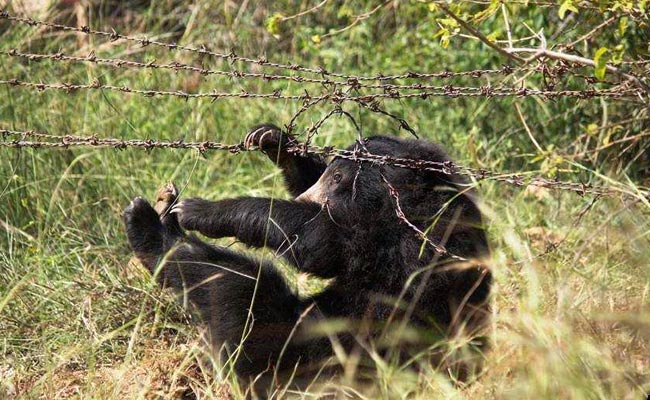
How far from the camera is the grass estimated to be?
3.96 meters

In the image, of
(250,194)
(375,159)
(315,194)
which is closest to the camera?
(375,159)

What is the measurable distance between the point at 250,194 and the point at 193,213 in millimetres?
1579

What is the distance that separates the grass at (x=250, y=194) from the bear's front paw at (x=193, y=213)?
1.06ft

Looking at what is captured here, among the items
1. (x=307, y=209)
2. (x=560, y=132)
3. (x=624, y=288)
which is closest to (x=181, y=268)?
(x=307, y=209)

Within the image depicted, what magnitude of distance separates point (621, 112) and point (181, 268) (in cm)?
409

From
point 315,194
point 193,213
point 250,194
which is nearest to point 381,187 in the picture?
point 315,194

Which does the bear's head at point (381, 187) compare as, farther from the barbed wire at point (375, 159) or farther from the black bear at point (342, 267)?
the barbed wire at point (375, 159)

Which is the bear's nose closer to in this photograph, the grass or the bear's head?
the bear's head

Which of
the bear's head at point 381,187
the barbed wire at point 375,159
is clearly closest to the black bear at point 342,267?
the bear's head at point 381,187

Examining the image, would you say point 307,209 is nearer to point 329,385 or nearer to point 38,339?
point 329,385

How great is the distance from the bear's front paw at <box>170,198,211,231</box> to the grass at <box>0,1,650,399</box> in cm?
32

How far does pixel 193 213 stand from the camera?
545 centimetres

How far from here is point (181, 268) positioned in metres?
5.30

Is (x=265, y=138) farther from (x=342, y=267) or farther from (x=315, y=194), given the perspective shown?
(x=342, y=267)
